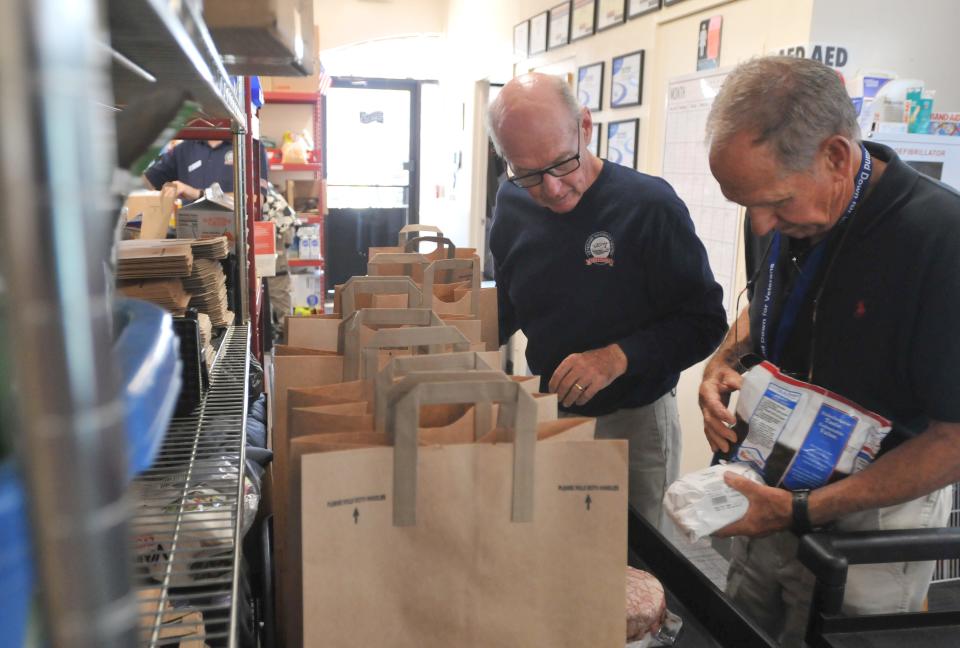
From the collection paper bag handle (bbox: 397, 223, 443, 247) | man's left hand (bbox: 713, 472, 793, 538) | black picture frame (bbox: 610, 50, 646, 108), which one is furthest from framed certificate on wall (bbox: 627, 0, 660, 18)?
man's left hand (bbox: 713, 472, 793, 538)

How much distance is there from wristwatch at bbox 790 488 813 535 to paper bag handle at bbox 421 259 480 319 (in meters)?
0.90

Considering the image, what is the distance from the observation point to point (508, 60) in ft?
20.0

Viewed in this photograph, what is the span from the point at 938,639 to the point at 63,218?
4.76 feet

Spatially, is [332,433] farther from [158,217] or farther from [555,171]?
[158,217]

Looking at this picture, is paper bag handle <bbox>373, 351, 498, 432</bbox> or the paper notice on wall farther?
the paper notice on wall

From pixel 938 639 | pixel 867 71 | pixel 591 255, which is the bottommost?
pixel 938 639

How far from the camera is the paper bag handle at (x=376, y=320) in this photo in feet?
4.58

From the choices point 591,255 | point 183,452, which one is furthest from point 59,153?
point 591,255

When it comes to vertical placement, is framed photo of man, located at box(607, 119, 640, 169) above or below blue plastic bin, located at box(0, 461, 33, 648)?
above

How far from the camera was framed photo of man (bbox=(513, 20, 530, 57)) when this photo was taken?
18.5 feet

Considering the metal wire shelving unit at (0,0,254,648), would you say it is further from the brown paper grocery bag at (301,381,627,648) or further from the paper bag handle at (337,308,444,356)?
the paper bag handle at (337,308,444,356)

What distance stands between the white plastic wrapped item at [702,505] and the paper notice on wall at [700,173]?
206cm

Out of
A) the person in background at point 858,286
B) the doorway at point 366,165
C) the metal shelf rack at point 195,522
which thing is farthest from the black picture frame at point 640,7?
the doorway at point 366,165

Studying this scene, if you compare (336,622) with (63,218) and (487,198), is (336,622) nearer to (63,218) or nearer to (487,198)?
(63,218)
